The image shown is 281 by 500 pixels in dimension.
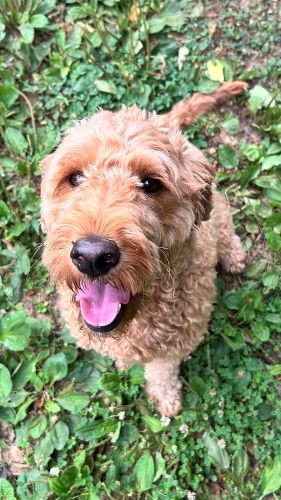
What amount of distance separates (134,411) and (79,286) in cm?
157

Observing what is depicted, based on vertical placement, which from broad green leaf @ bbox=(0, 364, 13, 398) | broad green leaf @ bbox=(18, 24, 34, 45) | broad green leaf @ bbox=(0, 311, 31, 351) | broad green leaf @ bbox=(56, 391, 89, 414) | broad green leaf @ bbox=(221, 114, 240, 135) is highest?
broad green leaf @ bbox=(18, 24, 34, 45)

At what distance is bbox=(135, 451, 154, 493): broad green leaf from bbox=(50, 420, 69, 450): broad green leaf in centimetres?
47

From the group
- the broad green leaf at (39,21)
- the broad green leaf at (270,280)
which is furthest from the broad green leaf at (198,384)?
the broad green leaf at (39,21)

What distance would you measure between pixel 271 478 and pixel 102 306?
163 centimetres

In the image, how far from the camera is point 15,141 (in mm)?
4094

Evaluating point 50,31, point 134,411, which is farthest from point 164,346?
point 50,31

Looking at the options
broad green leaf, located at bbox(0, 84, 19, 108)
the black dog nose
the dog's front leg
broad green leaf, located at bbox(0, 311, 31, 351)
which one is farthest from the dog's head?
broad green leaf, located at bbox(0, 84, 19, 108)

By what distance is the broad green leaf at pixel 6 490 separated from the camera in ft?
10.9

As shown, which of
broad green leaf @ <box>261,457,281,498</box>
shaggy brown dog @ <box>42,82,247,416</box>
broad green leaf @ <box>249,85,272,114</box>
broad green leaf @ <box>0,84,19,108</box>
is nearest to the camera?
shaggy brown dog @ <box>42,82,247,416</box>

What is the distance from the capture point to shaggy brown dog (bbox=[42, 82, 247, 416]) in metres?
2.09

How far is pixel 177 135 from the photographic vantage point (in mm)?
2559

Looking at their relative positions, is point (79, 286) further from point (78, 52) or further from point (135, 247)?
point (78, 52)

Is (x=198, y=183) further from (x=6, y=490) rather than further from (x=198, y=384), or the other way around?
(x=6, y=490)

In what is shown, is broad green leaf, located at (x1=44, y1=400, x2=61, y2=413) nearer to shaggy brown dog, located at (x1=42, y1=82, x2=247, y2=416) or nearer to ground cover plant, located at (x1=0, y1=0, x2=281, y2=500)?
ground cover plant, located at (x1=0, y1=0, x2=281, y2=500)
